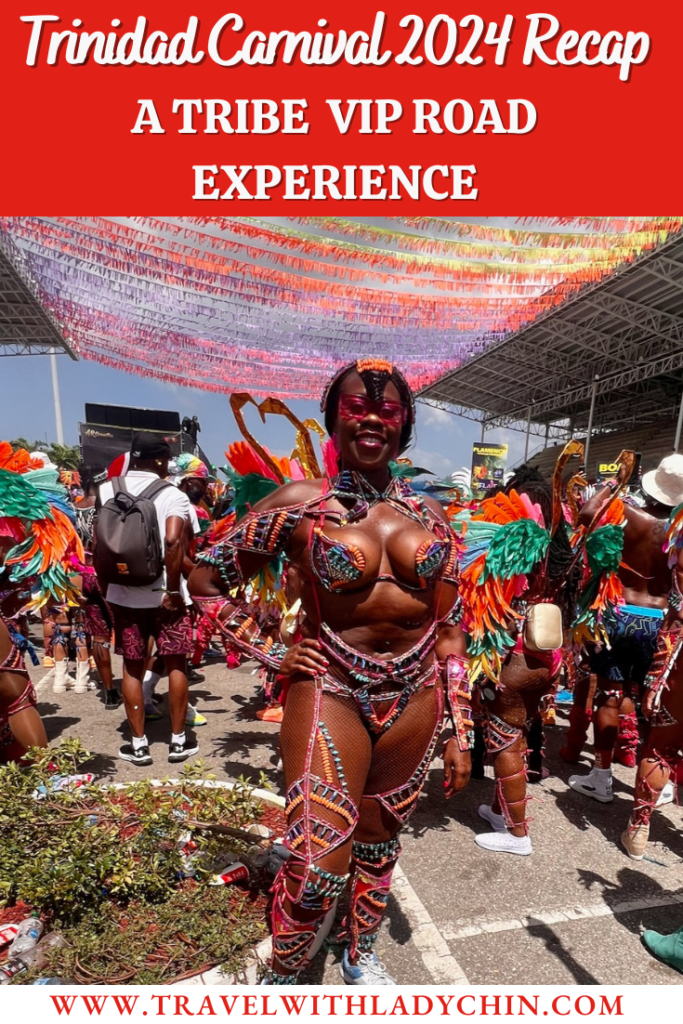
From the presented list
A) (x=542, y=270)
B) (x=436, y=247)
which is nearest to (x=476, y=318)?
(x=542, y=270)

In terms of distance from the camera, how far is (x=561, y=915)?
2.56 metres

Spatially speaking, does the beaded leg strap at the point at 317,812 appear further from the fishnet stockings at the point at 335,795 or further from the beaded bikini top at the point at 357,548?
the beaded bikini top at the point at 357,548

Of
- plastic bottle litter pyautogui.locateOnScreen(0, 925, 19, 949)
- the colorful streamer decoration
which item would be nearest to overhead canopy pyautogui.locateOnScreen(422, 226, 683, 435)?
the colorful streamer decoration

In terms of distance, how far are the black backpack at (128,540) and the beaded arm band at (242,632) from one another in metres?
1.74

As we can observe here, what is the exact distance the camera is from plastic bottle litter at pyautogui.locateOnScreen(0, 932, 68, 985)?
6.27 ft

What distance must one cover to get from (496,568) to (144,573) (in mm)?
2281

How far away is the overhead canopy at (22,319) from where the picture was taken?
16359 mm

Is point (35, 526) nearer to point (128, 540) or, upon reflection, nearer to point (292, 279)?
point (128, 540)

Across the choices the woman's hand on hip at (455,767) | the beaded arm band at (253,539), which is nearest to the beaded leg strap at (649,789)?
the woman's hand on hip at (455,767)

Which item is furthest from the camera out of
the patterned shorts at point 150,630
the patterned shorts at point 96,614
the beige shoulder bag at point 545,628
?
the patterned shorts at point 96,614

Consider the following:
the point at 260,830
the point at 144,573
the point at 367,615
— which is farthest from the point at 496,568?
the point at 144,573

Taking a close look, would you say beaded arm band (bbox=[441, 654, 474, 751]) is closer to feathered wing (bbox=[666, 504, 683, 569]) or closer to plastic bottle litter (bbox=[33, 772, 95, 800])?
feathered wing (bbox=[666, 504, 683, 569])
